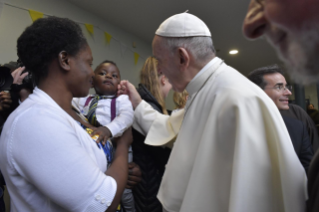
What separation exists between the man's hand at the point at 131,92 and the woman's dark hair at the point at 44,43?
982 millimetres

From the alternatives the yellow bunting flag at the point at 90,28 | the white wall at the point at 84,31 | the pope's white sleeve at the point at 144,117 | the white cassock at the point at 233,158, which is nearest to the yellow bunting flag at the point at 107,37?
the white wall at the point at 84,31

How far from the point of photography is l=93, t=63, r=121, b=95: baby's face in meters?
2.32

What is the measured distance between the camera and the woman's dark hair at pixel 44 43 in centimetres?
112

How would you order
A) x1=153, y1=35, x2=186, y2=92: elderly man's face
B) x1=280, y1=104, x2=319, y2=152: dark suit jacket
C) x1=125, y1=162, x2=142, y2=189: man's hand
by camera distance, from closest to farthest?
x1=153, y1=35, x2=186, y2=92: elderly man's face
x1=125, y1=162, x2=142, y2=189: man's hand
x1=280, y1=104, x2=319, y2=152: dark suit jacket

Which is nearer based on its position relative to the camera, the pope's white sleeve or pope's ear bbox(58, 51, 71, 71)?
pope's ear bbox(58, 51, 71, 71)

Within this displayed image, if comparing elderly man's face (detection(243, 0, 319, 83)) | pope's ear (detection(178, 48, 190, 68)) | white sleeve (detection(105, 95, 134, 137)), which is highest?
elderly man's face (detection(243, 0, 319, 83))

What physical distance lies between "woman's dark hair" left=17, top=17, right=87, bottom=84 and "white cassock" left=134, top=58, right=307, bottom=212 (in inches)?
28.7

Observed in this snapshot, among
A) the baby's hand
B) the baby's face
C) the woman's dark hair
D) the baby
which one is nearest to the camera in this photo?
the woman's dark hair

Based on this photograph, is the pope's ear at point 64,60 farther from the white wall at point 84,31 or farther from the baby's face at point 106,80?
the white wall at point 84,31

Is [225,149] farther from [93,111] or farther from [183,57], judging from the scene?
[93,111]

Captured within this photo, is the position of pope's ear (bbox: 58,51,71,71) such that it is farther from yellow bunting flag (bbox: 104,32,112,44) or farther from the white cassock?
yellow bunting flag (bbox: 104,32,112,44)

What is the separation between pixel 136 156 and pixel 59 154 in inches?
42.5

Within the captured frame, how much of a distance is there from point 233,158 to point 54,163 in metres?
0.69

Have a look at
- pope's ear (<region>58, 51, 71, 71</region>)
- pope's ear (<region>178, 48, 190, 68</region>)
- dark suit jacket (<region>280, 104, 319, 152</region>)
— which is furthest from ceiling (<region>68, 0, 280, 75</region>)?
pope's ear (<region>58, 51, 71, 71</region>)
